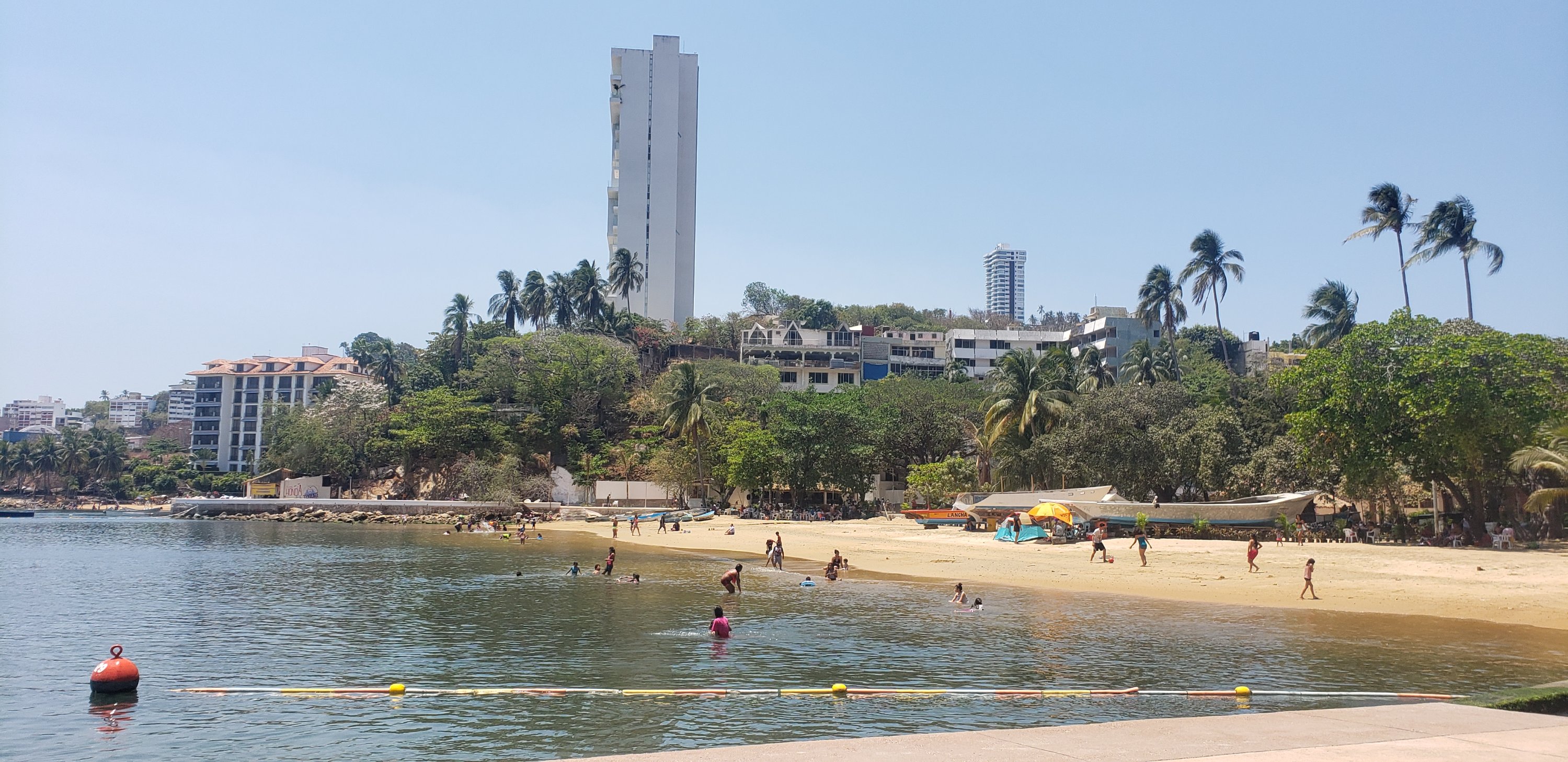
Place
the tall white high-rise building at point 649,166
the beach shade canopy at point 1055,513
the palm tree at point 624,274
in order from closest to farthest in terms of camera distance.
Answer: the beach shade canopy at point 1055,513, the palm tree at point 624,274, the tall white high-rise building at point 649,166

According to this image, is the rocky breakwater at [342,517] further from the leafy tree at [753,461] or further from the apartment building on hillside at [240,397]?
the apartment building on hillside at [240,397]

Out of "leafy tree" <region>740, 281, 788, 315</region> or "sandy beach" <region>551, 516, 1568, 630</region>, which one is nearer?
"sandy beach" <region>551, 516, 1568, 630</region>

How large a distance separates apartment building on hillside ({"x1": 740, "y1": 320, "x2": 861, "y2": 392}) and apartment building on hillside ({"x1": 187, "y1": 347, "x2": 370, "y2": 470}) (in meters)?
68.5

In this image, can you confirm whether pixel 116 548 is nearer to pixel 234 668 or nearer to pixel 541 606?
pixel 541 606

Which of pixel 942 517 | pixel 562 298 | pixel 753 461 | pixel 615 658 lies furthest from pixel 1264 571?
pixel 562 298

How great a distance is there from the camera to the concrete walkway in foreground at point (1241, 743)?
1009cm

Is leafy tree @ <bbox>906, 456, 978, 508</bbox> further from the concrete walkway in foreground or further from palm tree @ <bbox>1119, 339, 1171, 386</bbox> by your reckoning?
the concrete walkway in foreground

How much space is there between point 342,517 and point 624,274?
51.3 metres

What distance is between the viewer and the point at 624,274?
13125 centimetres

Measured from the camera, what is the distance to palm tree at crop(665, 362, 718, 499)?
81812 mm

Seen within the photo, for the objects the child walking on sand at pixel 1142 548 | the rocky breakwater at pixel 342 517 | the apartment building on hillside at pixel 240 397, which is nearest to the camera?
the child walking on sand at pixel 1142 548

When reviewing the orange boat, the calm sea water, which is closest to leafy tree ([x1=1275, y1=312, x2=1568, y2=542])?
the calm sea water

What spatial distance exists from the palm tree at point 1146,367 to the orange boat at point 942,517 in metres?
22.2

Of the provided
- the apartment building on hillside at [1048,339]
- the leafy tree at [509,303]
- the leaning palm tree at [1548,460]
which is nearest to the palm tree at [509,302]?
the leafy tree at [509,303]
